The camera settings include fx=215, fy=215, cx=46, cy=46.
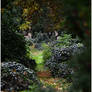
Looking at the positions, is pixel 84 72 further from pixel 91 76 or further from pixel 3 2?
pixel 3 2

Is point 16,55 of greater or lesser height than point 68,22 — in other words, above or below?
below

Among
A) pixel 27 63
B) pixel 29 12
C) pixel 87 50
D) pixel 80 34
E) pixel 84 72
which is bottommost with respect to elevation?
pixel 27 63

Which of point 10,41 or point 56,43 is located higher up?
point 10,41

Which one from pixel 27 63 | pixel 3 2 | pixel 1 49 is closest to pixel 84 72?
pixel 3 2

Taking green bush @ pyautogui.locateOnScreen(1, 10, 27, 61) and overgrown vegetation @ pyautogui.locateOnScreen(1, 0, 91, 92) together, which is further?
green bush @ pyautogui.locateOnScreen(1, 10, 27, 61)

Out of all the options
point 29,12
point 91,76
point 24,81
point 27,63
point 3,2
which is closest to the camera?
point 91,76

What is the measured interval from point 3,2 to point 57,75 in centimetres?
569

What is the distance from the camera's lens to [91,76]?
4250 mm

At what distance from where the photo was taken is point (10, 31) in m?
10.0

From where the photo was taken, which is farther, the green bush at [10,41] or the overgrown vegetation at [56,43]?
the green bush at [10,41]

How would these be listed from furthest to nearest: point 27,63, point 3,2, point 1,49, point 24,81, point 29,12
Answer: point 27,63
point 29,12
point 1,49
point 3,2
point 24,81

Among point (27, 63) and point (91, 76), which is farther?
point (27, 63)

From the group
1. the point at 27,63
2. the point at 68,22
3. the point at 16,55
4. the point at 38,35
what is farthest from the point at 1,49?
the point at 38,35

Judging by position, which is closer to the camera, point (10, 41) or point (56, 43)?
point (10, 41)
